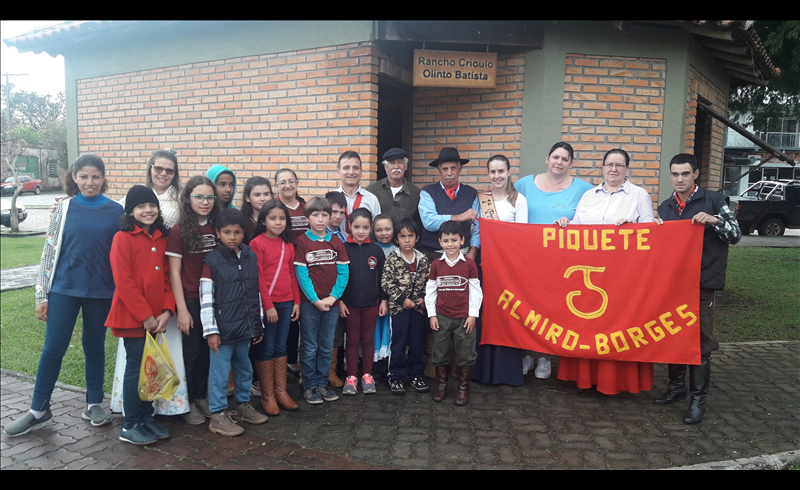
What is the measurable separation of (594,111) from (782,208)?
59.4 ft

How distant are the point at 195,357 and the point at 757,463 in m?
3.89

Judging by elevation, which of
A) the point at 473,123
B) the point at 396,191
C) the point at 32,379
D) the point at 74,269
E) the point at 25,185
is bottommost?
the point at 32,379

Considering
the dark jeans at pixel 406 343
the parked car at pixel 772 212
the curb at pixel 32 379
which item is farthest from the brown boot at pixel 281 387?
the parked car at pixel 772 212

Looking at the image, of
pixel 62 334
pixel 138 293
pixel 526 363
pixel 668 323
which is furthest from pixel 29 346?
pixel 668 323

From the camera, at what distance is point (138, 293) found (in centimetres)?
329

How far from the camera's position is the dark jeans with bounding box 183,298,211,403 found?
3688 mm

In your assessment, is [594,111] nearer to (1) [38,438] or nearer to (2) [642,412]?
(2) [642,412]

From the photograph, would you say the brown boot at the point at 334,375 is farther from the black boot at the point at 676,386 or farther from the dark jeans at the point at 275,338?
the black boot at the point at 676,386

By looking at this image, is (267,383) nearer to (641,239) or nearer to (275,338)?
(275,338)

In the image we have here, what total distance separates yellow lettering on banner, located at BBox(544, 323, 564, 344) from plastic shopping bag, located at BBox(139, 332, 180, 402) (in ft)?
9.85

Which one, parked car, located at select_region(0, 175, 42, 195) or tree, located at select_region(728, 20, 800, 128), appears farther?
parked car, located at select_region(0, 175, 42, 195)

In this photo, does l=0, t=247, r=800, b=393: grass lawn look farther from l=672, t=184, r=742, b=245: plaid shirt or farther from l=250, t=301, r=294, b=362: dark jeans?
l=672, t=184, r=742, b=245: plaid shirt

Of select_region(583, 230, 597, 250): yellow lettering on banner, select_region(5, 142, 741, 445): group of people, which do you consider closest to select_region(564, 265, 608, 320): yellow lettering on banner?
select_region(583, 230, 597, 250): yellow lettering on banner

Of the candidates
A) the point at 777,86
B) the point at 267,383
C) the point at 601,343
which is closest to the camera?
the point at 267,383
